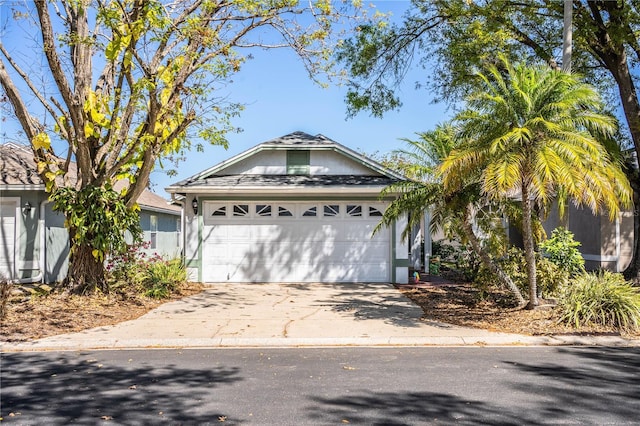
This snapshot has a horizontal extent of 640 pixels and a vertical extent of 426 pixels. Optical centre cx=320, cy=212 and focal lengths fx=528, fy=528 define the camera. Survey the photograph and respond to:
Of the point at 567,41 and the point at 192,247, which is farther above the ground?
the point at 567,41

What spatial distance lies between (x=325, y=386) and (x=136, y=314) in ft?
21.0

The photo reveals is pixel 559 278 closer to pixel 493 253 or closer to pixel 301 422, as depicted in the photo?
pixel 493 253

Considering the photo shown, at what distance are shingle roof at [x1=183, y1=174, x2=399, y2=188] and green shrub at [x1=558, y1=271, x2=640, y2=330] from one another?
281 inches

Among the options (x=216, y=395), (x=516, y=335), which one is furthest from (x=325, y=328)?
(x=216, y=395)

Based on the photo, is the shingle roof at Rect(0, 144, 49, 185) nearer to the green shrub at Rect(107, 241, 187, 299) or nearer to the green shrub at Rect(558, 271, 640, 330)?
the green shrub at Rect(107, 241, 187, 299)

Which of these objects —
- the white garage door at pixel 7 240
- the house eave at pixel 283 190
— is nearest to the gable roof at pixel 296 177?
the house eave at pixel 283 190

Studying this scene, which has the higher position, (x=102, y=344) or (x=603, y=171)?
(x=603, y=171)

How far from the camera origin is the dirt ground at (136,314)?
31.0 feet

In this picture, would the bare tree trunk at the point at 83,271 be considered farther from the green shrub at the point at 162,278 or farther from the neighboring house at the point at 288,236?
the neighboring house at the point at 288,236

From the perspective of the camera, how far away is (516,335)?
30.1ft

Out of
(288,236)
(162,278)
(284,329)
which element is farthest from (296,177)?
(284,329)

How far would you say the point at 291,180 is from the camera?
1645 centimetres

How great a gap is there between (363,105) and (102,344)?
11.4 meters

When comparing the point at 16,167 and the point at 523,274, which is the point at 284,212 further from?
the point at 16,167
